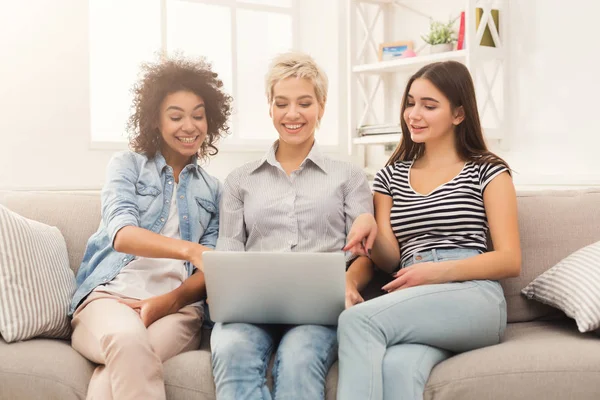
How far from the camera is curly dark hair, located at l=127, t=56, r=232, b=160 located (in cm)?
207

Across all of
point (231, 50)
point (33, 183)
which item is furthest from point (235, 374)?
point (231, 50)

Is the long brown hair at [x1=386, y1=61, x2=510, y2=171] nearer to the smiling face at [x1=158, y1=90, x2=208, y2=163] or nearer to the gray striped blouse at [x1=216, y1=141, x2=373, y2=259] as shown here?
the gray striped blouse at [x1=216, y1=141, x2=373, y2=259]

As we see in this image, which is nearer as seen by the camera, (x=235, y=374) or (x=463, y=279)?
(x=235, y=374)

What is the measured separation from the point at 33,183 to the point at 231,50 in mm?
1462

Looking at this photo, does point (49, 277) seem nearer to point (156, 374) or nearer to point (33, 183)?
point (156, 374)

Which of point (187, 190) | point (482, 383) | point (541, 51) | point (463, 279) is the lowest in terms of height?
point (482, 383)

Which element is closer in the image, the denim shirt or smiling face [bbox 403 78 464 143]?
the denim shirt

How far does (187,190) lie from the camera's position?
2.01 meters

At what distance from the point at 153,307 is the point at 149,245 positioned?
0.51 ft

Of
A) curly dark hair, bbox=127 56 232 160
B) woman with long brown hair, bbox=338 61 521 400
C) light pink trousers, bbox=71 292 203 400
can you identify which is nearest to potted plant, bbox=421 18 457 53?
woman with long brown hair, bbox=338 61 521 400

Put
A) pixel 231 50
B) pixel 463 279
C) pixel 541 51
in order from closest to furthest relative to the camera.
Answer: pixel 463 279
pixel 541 51
pixel 231 50

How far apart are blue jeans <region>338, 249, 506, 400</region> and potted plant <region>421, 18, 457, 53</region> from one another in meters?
2.19

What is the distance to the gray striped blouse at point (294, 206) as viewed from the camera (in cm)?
191

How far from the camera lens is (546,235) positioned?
2.04 meters
